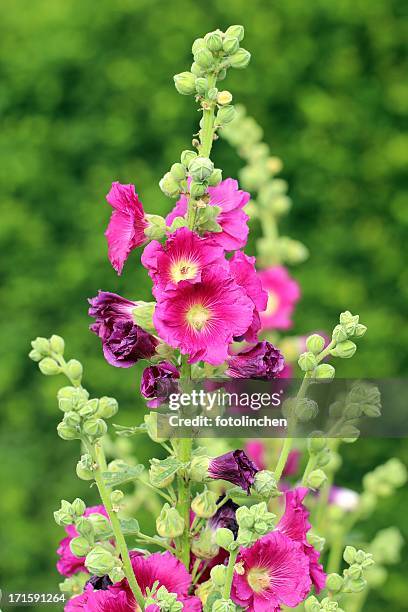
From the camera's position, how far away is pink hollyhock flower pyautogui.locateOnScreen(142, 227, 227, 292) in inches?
31.1

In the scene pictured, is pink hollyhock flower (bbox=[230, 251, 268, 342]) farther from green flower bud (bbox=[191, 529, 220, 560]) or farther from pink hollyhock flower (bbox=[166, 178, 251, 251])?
green flower bud (bbox=[191, 529, 220, 560])

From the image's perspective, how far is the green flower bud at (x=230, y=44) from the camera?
81 cm

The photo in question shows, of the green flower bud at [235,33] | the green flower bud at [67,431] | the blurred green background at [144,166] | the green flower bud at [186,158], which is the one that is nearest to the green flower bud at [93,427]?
the green flower bud at [67,431]

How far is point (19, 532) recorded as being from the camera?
3.07 meters

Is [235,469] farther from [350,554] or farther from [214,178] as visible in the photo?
[214,178]

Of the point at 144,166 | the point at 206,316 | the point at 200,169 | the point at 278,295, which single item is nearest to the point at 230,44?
the point at 200,169

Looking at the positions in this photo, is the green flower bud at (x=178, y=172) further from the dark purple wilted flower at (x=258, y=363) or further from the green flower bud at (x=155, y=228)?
the dark purple wilted flower at (x=258, y=363)

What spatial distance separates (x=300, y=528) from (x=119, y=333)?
0.72 feet

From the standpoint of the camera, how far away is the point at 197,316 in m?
0.81

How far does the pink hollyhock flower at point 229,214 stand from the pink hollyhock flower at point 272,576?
9.4 inches

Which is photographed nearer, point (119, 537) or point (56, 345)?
point (119, 537)

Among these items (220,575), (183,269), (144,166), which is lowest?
(220,575)

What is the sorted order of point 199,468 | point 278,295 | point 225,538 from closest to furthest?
point 225,538, point 199,468, point 278,295

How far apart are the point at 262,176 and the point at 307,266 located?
4.77 feet
